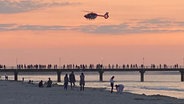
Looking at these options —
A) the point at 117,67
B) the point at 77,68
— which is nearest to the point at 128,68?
the point at 117,67

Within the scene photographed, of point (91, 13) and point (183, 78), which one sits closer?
point (91, 13)

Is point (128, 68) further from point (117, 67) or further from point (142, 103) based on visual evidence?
point (142, 103)

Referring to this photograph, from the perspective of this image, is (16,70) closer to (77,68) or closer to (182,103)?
(77,68)

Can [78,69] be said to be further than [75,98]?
Yes

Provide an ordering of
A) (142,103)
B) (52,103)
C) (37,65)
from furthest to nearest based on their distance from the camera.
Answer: (37,65)
(142,103)
(52,103)

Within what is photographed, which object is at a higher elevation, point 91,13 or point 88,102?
point 91,13

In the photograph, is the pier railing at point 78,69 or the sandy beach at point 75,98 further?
the pier railing at point 78,69

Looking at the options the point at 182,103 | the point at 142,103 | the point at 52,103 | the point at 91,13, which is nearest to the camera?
the point at 52,103

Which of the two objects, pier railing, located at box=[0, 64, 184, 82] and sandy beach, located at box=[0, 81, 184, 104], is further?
pier railing, located at box=[0, 64, 184, 82]

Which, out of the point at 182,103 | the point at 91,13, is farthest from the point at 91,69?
the point at 182,103
